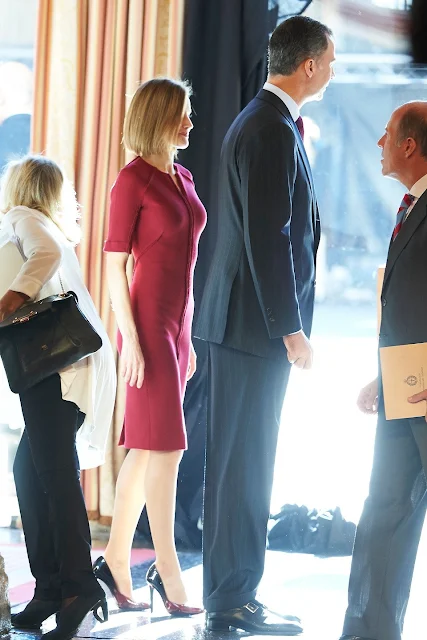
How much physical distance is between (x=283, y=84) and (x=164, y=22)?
1346mm

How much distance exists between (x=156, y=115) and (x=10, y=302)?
0.74m

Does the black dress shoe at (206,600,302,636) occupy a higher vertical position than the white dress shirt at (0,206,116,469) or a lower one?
lower

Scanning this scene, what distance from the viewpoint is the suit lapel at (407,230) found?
237cm

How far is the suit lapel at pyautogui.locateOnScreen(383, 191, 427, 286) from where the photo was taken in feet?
7.77

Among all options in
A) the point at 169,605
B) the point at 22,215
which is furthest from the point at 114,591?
the point at 22,215

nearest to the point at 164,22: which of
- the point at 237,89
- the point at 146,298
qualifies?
the point at 237,89

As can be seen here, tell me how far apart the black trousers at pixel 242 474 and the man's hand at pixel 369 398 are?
0.79ft

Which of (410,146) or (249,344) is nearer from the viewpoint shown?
(410,146)

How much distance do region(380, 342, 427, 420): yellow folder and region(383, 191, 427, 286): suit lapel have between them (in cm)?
24

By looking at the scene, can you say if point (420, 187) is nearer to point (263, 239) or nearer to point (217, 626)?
point (263, 239)

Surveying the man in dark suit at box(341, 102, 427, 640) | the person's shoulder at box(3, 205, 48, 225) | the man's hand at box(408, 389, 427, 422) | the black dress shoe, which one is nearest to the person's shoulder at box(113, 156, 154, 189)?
the person's shoulder at box(3, 205, 48, 225)

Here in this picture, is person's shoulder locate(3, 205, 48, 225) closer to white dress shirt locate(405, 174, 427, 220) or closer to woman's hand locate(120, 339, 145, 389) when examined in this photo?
woman's hand locate(120, 339, 145, 389)

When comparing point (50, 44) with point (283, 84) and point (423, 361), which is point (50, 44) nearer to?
point (283, 84)

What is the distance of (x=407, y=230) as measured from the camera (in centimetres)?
239
